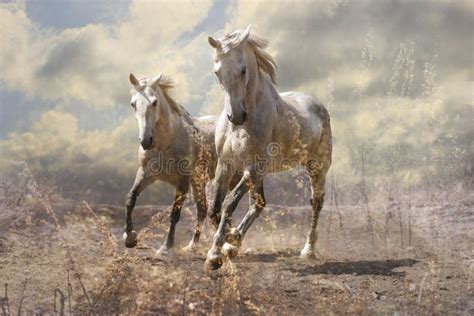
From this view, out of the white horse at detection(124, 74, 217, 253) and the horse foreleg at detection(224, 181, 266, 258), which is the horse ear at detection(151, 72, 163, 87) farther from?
the horse foreleg at detection(224, 181, 266, 258)

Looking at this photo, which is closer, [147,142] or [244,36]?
[244,36]

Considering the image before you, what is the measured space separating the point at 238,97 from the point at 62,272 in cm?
252

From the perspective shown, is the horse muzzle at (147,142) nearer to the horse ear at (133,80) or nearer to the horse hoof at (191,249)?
the horse ear at (133,80)

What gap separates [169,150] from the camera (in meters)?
7.36

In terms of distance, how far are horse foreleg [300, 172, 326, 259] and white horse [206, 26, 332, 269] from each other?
25.3 inches

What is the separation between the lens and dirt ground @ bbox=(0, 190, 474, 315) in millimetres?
5156

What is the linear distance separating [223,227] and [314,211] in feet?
7.24

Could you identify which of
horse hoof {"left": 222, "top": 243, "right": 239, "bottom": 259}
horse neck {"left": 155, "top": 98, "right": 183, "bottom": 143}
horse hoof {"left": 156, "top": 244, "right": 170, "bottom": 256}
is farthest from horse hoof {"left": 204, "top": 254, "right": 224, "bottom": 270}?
horse neck {"left": 155, "top": 98, "right": 183, "bottom": 143}

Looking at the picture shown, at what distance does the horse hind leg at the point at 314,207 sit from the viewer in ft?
23.5

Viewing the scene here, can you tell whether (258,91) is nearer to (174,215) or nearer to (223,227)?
(223,227)

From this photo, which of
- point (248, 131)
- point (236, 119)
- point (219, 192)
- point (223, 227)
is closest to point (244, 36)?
point (236, 119)

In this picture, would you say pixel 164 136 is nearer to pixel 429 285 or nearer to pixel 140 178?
pixel 140 178

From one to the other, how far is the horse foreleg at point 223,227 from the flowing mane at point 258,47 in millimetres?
1137

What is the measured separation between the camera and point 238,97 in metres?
5.48
